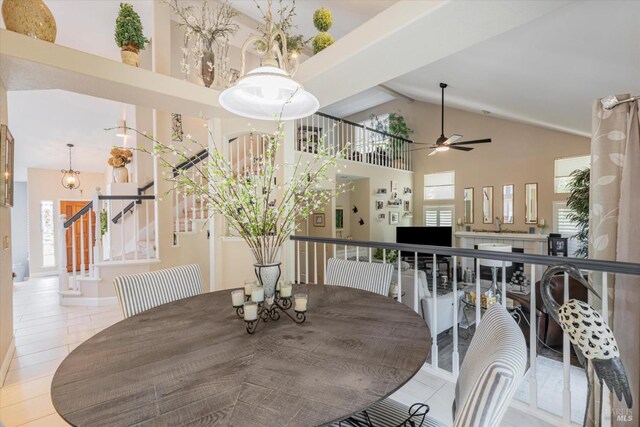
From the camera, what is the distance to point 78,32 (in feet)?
13.8

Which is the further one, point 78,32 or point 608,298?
point 78,32

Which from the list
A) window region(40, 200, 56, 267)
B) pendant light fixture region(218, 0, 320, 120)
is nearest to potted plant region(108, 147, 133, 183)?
window region(40, 200, 56, 267)

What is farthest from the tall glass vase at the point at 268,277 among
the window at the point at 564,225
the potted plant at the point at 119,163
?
the window at the point at 564,225

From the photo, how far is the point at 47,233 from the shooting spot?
272 inches

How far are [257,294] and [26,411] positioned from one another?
1919 millimetres

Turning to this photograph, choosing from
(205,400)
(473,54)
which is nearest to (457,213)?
(473,54)

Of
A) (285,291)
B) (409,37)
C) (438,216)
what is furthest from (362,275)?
(438,216)

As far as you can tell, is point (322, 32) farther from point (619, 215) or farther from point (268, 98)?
point (619, 215)

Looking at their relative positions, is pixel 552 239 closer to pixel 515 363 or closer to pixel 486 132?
pixel 486 132

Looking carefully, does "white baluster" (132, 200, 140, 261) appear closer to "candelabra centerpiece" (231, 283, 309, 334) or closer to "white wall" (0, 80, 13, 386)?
"white wall" (0, 80, 13, 386)

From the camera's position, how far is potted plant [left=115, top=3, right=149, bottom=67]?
2678 mm

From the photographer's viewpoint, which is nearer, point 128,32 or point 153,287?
point 153,287

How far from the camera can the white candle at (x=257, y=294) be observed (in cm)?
139

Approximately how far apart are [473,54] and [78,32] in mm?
5379
